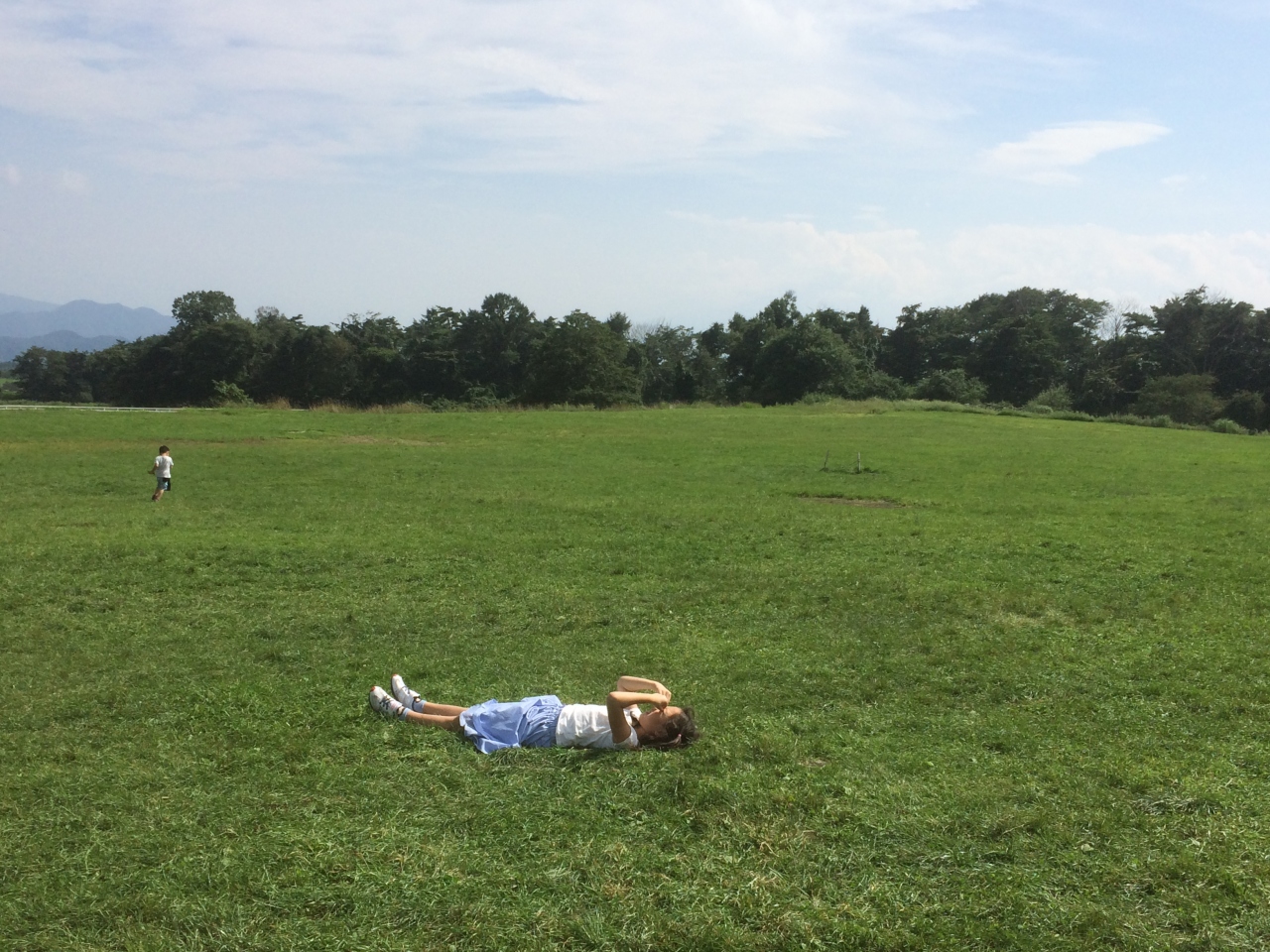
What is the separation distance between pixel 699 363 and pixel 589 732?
295 feet

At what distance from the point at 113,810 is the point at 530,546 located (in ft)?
31.0

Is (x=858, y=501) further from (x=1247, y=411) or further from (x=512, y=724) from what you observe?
(x=1247, y=411)

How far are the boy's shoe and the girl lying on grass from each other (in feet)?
1.61

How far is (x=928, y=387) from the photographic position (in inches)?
3243

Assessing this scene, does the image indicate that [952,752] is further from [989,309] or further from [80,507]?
[989,309]

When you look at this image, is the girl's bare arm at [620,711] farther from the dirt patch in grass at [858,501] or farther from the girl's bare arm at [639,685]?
the dirt patch in grass at [858,501]

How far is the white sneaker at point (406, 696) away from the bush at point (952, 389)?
254ft

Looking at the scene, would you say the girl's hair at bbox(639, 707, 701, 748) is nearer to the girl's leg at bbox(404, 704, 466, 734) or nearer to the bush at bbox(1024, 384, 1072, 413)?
the girl's leg at bbox(404, 704, 466, 734)

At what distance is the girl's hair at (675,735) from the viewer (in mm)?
7430

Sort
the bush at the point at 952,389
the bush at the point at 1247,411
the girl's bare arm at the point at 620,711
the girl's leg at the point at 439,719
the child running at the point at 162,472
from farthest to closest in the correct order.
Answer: the bush at the point at 952,389, the bush at the point at 1247,411, the child running at the point at 162,472, the girl's leg at the point at 439,719, the girl's bare arm at the point at 620,711

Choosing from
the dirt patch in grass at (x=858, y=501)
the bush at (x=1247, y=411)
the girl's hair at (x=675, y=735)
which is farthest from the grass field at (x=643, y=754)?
the bush at (x=1247, y=411)

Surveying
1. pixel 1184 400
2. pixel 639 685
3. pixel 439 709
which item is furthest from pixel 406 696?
pixel 1184 400

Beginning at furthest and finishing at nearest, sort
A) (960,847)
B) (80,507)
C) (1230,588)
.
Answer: (80,507), (1230,588), (960,847)

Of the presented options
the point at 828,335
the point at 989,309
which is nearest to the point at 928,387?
the point at 828,335
